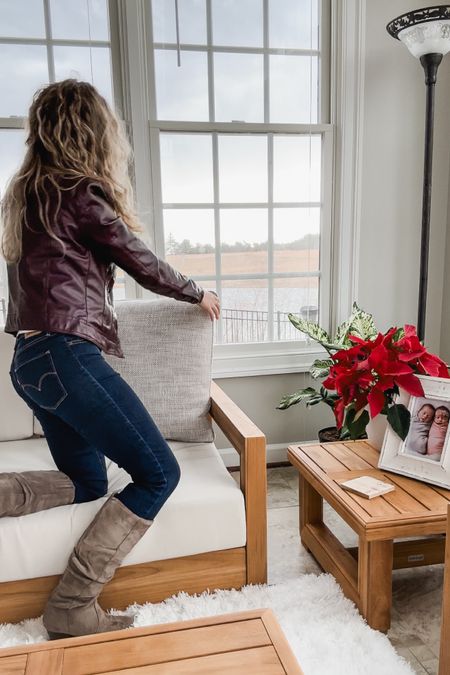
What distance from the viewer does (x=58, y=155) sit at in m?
1.38

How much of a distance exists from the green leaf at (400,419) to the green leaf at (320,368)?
761mm

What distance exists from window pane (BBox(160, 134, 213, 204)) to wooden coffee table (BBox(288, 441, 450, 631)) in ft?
4.27

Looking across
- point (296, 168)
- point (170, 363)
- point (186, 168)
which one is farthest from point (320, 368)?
point (186, 168)

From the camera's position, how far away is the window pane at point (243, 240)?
2.64 metres

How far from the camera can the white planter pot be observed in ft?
5.98

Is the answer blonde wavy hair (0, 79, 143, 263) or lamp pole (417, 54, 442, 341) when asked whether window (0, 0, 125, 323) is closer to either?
blonde wavy hair (0, 79, 143, 263)

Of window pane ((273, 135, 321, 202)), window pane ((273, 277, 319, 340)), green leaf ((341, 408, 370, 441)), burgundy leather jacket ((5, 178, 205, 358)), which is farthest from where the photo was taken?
window pane ((273, 277, 319, 340))

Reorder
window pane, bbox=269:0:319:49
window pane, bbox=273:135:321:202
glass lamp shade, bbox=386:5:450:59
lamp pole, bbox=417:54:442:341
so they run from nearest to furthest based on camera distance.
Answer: glass lamp shade, bbox=386:5:450:59, lamp pole, bbox=417:54:442:341, window pane, bbox=269:0:319:49, window pane, bbox=273:135:321:202

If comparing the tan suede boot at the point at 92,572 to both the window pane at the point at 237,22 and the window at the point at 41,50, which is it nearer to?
the window at the point at 41,50

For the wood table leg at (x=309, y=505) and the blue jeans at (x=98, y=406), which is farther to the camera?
the wood table leg at (x=309, y=505)

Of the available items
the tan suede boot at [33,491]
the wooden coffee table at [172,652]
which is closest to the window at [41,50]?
the tan suede boot at [33,491]

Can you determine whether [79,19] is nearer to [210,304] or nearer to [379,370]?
[210,304]

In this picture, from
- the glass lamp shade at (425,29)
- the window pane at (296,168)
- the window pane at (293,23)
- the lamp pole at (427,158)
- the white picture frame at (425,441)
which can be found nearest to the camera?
the white picture frame at (425,441)

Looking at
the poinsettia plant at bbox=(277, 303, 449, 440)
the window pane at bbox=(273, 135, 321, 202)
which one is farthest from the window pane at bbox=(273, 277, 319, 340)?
the poinsettia plant at bbox=(277, 303, 449, 440)
